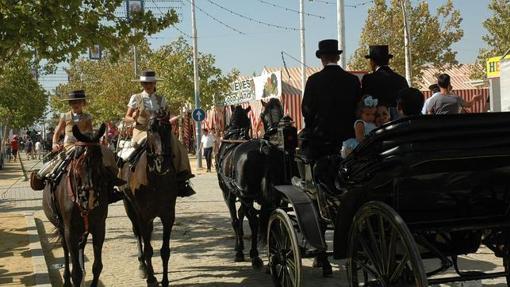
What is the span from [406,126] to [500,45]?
30.2m

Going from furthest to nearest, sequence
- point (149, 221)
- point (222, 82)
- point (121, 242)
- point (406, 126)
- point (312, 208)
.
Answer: point (222, 82) → point (121, 242) → point (149, 221) → point (312, 208) → point (406, 126)

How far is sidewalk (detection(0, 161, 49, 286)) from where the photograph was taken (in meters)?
7.78

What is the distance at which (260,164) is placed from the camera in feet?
25.2

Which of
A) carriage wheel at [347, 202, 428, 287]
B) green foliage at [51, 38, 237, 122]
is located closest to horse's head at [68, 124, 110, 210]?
carriage wheel at [347, 202, 428, 287]

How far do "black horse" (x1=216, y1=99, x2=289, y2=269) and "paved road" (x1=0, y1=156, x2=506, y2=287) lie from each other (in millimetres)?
520

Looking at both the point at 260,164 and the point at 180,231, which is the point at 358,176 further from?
the point at 180,231

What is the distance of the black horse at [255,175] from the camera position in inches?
290

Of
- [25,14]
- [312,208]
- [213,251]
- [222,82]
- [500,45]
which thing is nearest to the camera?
[312,208]

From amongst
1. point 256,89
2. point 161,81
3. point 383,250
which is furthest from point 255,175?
point 256,89

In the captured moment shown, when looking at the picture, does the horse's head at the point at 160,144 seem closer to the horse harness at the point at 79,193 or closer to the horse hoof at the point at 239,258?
the horse harness at the point at 79,193

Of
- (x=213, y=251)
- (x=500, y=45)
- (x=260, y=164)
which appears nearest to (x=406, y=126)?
(x=260, y=164)

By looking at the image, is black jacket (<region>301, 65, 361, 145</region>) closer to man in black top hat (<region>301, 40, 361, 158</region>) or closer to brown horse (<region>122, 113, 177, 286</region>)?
man in black top hat (<region>301, 40, 361, 158</region>)

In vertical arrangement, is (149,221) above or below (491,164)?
below

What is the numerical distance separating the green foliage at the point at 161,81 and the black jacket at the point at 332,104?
783 inches
